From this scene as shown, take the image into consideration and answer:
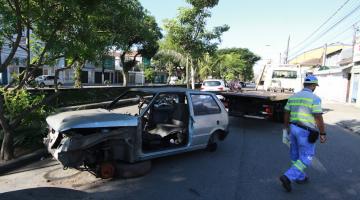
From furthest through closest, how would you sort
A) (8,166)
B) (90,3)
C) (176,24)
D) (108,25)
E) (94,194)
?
(176,24), (108,25), (90,3), (8,166), (94,194)

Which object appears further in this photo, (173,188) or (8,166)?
(8,166)

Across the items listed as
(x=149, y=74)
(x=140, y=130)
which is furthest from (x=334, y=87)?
(x=149, y=74)

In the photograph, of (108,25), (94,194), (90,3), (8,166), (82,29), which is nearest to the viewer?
(94,194)

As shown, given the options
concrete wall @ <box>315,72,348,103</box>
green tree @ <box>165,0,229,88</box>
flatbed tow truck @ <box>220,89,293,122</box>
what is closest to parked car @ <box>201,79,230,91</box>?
green tree @ <box>165,0,229,88</box>

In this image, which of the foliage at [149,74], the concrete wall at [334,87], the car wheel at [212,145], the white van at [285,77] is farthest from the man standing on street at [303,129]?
the foliage at [149,74]

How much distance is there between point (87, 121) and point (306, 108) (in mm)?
3341

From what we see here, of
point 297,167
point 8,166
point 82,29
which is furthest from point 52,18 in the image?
point 297,167

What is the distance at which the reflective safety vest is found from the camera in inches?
215

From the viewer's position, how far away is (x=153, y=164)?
667cm

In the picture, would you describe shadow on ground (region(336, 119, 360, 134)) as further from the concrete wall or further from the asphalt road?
the concrete wall

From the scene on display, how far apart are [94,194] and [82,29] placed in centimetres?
343

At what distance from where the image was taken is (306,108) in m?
5.51

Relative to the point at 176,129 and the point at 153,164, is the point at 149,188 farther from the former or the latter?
the point at 176,129

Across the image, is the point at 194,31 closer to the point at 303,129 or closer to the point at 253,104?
the point at 253,104
